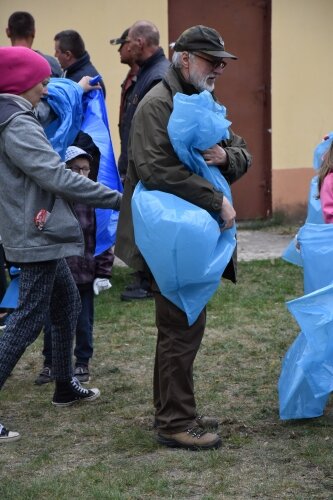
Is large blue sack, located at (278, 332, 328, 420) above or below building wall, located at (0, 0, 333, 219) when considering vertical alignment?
below

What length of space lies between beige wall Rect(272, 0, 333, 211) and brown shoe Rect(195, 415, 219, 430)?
6.74m

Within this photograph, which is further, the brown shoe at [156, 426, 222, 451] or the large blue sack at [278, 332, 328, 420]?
the large blue sack at [278, 332, 328, 420]

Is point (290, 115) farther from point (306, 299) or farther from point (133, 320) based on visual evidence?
point (306, 299)

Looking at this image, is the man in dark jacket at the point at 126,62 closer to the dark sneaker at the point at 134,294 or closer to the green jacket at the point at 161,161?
the dark sneaker at the point at 134,294

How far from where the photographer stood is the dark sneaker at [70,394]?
17.7ft

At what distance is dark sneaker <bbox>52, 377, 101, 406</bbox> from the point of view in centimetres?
539

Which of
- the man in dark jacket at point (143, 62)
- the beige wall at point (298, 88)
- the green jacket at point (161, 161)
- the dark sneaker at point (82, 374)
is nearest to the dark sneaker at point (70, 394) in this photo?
the dark sneaker at point (82, 374)

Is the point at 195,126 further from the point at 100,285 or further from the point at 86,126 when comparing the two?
the point at 100,285

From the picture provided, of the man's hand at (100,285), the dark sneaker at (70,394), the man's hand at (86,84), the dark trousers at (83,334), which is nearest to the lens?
the dark sneaker at (70,394)

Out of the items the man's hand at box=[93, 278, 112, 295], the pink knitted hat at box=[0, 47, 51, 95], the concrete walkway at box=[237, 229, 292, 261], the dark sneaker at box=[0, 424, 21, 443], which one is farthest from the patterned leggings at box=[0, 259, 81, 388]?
the concrete walkway at box=[237, 229, 292, 261]

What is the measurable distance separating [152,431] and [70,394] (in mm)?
637

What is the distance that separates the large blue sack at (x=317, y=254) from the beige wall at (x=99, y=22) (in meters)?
5.50

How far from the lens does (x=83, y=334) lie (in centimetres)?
583

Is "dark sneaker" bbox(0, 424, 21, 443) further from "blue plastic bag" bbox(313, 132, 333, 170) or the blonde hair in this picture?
"blue plastic bag" bbox(313, 132, 333, 170)
